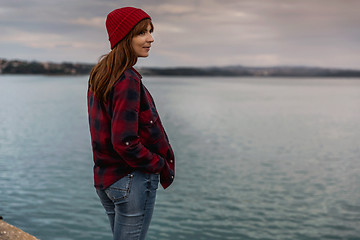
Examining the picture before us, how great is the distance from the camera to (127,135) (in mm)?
2715

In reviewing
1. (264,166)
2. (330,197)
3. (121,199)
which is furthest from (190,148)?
(121,199)

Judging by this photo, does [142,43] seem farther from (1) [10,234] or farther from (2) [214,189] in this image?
(2) [214,189]

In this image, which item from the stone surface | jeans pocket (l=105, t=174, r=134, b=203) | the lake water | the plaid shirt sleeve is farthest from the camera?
the lake water

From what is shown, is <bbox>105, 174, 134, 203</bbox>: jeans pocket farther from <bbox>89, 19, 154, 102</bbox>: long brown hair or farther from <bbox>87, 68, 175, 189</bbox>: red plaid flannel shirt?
<bbox>89, 19, 154, 102</bbox>: long brown hair

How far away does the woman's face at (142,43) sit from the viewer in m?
2.89

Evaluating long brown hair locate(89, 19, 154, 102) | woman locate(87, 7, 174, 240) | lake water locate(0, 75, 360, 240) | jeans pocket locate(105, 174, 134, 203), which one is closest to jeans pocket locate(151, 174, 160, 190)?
woman locate(87, 7, 174, 240)

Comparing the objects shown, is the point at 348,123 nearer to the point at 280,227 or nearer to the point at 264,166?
the point at 264,166

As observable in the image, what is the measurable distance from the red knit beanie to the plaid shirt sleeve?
12.9 inches

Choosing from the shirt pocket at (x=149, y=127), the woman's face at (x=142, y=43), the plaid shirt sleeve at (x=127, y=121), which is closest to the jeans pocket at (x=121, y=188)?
the plaid shirt sleeve at (x=127, y=121)

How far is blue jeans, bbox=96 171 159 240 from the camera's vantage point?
285 centimetres

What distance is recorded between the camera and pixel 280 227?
1160 cm

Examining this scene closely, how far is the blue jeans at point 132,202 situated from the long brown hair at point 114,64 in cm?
60

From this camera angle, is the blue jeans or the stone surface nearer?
the blue jeans

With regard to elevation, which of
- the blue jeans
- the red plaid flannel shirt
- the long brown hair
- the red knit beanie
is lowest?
the blue jeans
